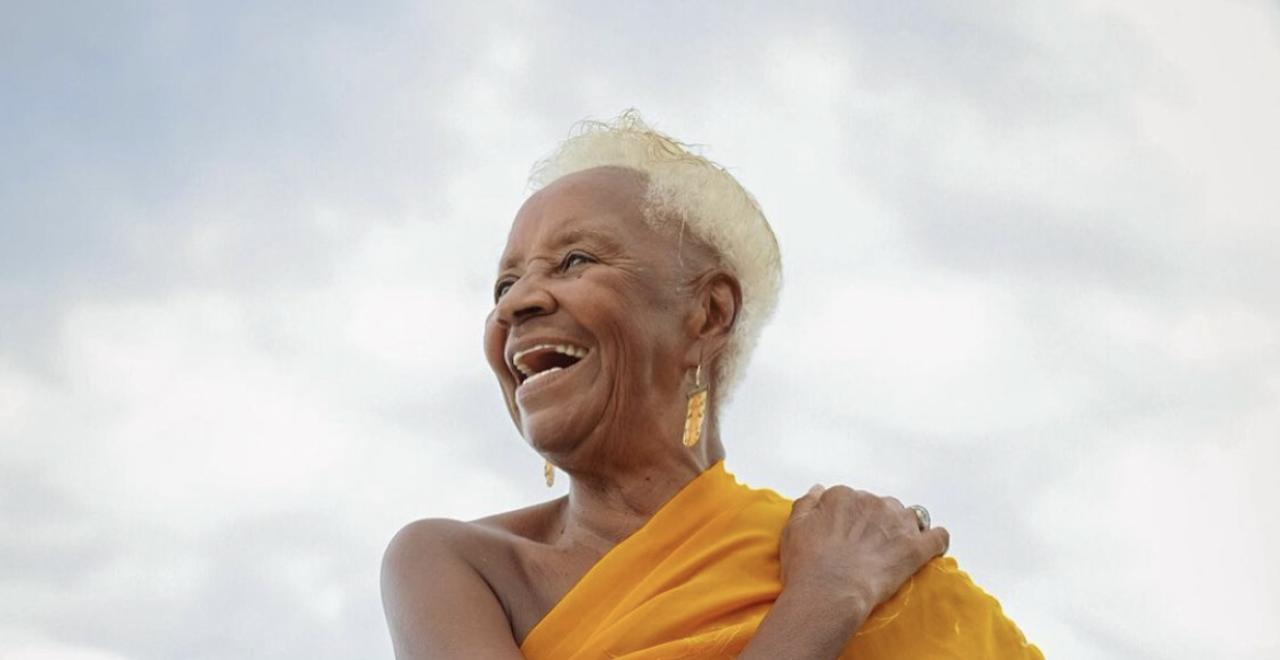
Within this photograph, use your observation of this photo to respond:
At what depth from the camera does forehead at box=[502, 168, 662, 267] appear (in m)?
4.32

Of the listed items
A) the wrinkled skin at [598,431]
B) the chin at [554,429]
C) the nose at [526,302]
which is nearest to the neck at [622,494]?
the wrinkled skin at [598,431]

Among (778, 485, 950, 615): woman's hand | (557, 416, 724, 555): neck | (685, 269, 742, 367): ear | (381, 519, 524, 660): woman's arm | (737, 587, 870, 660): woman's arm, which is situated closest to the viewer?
(737, 587, 870, 660): woman's arm

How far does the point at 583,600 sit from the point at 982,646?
1.03 m

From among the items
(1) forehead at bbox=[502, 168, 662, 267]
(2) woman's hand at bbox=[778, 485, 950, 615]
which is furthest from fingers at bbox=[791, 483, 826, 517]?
(1) forehead at bbox=[502, 168, 662, 267]

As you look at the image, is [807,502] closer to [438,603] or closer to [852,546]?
[852,546]

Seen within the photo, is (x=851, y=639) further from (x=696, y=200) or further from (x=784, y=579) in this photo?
(x=696, y=200)

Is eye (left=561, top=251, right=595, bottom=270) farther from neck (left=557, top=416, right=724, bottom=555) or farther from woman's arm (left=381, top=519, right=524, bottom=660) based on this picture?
woman's arm (left=381, top=519, right=524, bottom=660)

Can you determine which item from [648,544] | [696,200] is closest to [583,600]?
[648,544]

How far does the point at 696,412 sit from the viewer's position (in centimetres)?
438

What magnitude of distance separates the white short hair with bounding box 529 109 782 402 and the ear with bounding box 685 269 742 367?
3 centimetres

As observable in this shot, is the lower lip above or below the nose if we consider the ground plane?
below

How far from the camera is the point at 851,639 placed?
4.05 metres

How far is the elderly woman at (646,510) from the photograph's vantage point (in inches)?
156

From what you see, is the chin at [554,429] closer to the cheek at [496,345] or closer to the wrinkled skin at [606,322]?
the wrinkled skin at [606,322]
